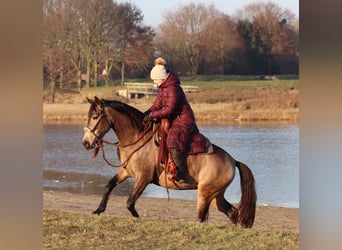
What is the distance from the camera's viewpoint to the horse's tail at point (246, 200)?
556 centimetres

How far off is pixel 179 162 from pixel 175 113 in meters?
0.33

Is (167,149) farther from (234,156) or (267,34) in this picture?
(267,34)

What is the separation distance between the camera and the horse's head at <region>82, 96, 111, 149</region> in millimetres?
5527

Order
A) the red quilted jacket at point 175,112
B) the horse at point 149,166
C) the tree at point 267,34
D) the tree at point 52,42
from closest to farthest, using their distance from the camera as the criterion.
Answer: the red quilted jacket at point 175,112 → the horse at point 149,166 → the tree at point 267,34 → the tree at point 52,42

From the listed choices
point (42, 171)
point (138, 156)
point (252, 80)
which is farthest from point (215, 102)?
point (42, 171)

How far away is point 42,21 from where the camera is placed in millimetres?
5441

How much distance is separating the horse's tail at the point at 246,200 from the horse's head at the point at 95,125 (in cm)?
97

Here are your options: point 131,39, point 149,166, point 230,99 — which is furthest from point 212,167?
point 131,39

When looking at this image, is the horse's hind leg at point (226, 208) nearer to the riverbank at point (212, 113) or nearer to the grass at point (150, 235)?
the grass at point (150, 235)

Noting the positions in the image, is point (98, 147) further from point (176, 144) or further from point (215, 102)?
point (215, 102)

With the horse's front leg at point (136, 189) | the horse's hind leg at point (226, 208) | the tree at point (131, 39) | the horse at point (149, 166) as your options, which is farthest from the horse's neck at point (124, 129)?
the horse's hind leg at point (226, 208)

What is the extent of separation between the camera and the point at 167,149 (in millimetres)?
5469

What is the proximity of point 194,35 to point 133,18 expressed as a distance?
1.62 ft
